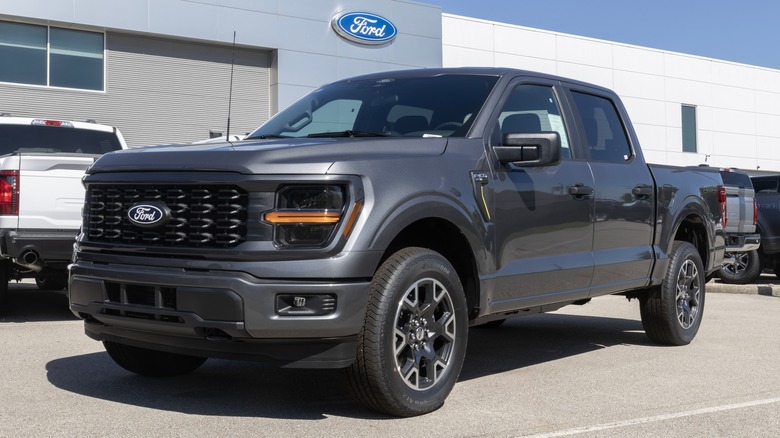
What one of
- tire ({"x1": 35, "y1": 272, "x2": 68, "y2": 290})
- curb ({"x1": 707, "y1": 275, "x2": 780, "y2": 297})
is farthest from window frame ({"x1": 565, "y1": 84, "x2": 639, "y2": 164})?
curb ({"x1": 707, "y1": 275, "x2": 780, "y2": 297})

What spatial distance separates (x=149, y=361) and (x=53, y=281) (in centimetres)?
556

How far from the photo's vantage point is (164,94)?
79.7 feet

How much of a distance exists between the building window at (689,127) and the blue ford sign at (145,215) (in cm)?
A: 3795

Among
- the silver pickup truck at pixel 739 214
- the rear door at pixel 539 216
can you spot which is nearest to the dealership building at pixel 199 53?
the silver pickup truck at pixel 739 214

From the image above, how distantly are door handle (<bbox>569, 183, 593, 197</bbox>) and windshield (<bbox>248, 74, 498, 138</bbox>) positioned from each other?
87 cm

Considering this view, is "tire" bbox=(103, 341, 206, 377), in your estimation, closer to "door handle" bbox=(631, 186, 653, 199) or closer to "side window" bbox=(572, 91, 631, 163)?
"side window" bbox=(572, 91, 631, 163)

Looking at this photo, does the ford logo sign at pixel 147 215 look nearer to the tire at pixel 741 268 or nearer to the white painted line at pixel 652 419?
the white painted line at pixel 652 419

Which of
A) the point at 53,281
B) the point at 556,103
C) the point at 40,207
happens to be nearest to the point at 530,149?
the point at 556,103

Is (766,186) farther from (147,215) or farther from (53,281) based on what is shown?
(147,215)

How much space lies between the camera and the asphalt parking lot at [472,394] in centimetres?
458

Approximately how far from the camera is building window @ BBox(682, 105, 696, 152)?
40.1 metres

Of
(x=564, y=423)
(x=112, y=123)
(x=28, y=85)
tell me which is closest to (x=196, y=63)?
(x=112, y=123)

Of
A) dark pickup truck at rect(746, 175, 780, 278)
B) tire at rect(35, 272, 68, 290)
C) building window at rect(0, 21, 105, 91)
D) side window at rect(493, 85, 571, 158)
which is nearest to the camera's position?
side window at rect(493, 85, 571, 158)

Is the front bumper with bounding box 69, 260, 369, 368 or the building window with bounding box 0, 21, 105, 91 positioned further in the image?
Result: the building window with bounding box 0, 21, 105, 91
